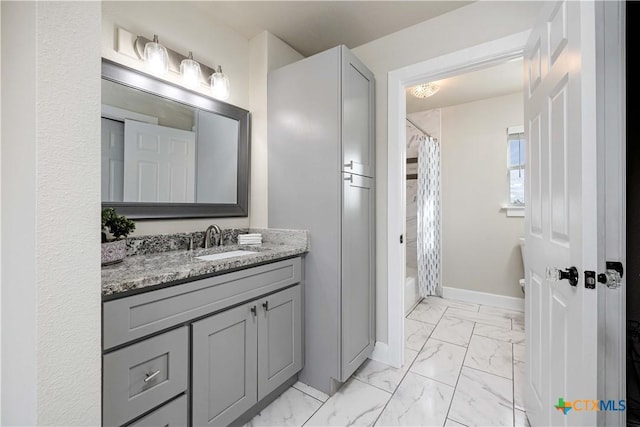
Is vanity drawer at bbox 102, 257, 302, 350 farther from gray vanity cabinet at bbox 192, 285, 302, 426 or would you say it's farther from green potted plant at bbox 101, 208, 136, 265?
green potted plant at bbox 101, 208, 136, 265

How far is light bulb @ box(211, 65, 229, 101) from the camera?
1.86 meters

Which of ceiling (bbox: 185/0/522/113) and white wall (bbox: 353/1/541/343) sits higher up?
ceiling (bbox: 185/0/522/113)

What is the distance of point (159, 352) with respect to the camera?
3.48 feet

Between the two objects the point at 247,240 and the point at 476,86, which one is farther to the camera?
the point at 476,86

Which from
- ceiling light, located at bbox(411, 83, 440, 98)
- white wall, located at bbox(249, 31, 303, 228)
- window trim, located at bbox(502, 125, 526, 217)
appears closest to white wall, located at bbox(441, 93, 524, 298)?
window trim, located at bbox(502, 125, 526, 217)

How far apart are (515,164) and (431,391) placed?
2659mm

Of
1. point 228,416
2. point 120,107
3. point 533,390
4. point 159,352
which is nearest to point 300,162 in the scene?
point 120,107

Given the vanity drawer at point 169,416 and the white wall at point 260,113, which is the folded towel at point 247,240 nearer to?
the white wall at point 260,113

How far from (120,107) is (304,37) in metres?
1.40

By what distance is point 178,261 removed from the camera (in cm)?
→ 132

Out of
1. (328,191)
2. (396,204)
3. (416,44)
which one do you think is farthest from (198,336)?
(416,44)

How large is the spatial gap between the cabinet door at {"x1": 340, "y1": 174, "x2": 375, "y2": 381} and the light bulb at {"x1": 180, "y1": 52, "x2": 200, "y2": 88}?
1.14 m

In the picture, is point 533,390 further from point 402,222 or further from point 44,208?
point 44,208

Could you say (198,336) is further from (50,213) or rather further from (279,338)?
(50,213)
